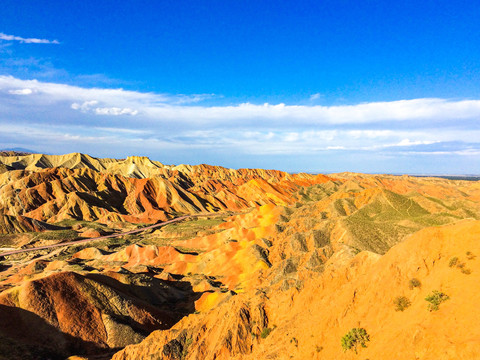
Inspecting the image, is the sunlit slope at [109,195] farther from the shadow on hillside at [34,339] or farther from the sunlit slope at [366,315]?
the sunlit slope at [366,315]

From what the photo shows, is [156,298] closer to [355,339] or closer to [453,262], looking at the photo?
[355,339]

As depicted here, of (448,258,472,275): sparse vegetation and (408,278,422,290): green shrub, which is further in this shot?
(408,278,422,290): green shrub

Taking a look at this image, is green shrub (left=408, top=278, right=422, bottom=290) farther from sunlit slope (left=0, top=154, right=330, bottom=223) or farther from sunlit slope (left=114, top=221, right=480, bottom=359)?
sunlit slope (left=0, top=154, right=330, bottom=223)

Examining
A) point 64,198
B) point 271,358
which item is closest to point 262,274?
point 271,358

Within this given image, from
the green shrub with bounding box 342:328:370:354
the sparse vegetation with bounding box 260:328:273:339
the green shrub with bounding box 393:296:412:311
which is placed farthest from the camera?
the sparse vegetation with bounding box 260:328:273:339

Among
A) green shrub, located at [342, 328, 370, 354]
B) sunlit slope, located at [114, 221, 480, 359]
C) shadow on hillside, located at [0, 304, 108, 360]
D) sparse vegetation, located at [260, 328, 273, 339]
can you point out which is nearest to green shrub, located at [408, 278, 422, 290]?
sunlit slope, located at [114, 221, 480, 359]

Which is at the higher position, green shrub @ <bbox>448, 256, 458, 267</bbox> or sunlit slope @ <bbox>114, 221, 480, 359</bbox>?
green shrub @ <bbox>448, 256, 458, 267</bbox>

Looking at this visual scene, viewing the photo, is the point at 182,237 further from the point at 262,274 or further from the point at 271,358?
the point at 271,358
